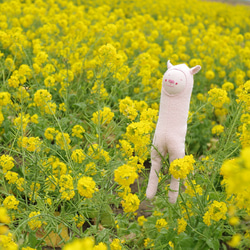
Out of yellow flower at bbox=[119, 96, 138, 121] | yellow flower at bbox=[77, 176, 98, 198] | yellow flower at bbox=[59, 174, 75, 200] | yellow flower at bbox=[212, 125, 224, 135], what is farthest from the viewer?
yellow flower at bbox=[212, 125, 224, 135]

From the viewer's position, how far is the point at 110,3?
10422mm

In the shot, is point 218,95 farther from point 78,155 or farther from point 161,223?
point 78,155

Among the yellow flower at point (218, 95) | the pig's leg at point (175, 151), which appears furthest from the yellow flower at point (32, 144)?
the yellow flower at point (218, 95)

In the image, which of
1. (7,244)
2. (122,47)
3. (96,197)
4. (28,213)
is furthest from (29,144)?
(122,47)

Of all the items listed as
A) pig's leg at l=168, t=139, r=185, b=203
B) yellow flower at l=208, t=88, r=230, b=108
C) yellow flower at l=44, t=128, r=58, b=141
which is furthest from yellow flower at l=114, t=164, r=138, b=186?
yellow flower at l=208, t=88, r=230, b=108

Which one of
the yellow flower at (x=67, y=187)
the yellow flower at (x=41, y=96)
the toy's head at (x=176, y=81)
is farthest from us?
the yellow flower at (x=41, y=96)

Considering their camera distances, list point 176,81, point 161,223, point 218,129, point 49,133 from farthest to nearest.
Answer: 1. point 218,129
2. point 49,133
3. point 161,223
4. point 176,81

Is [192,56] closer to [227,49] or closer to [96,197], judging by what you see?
[227,49]

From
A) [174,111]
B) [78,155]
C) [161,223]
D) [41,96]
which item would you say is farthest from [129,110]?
[161,223]

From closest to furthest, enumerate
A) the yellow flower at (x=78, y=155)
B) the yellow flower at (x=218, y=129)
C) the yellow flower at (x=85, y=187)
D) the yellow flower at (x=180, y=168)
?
1. the yellow flower at (x=85, y=187)
2. the yellow flower at (x=180, y=168)
3. the yellow flower at (x=78, y=155)
4. the yellow flower at (x=218, y=129)

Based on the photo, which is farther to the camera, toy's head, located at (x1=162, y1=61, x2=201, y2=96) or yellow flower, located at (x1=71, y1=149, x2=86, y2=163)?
yellow flower, located at (x1=71, y1=149, x2=86, y2=163)

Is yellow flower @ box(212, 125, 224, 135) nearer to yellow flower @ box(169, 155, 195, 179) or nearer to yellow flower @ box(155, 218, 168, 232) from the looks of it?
yellow flower @ box(155, 218, 168, 232)

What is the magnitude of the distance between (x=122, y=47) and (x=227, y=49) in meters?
1.80

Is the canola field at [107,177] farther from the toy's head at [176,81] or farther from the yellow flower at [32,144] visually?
the toy's head at [176,81]
